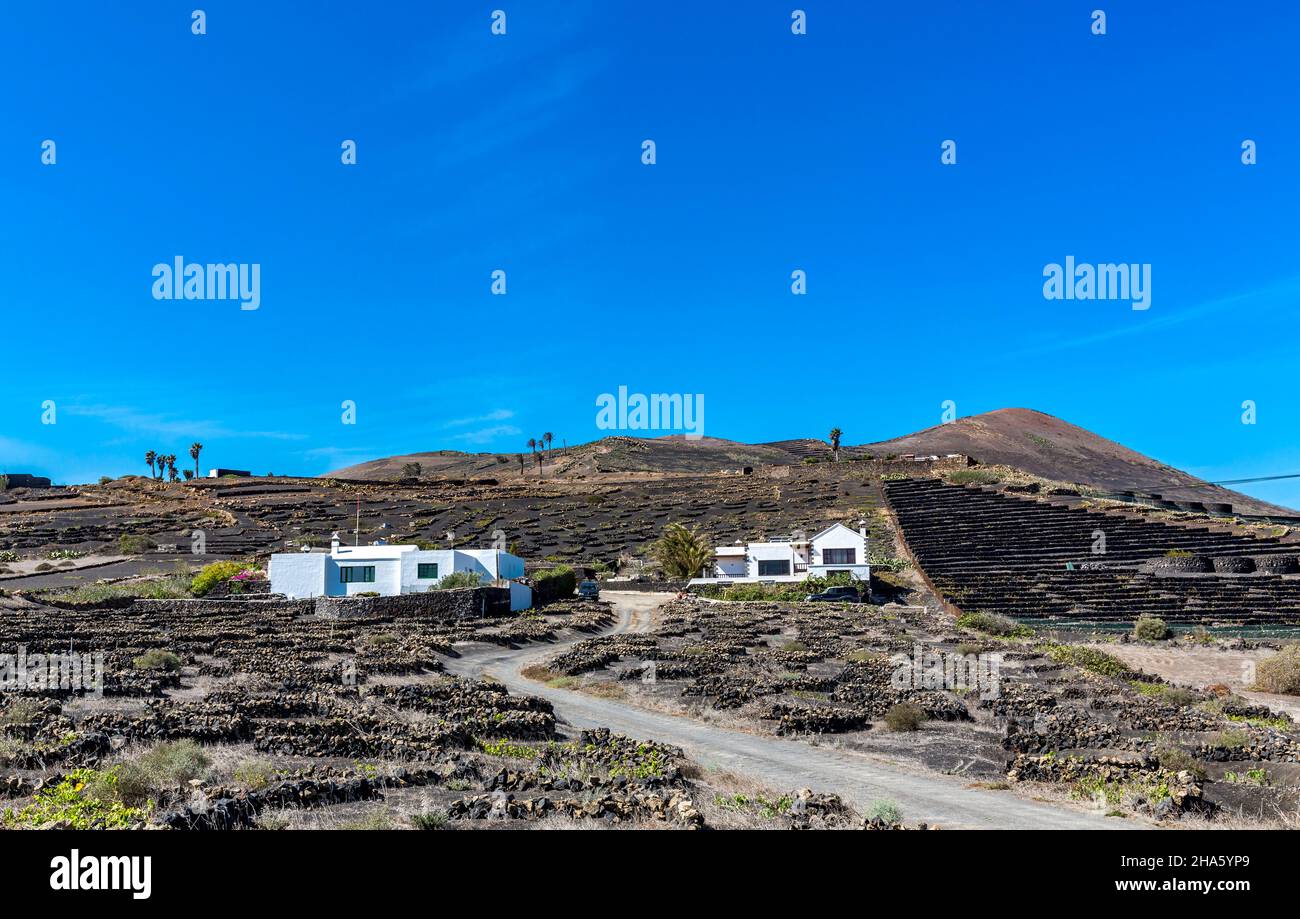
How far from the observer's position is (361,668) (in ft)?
89.7

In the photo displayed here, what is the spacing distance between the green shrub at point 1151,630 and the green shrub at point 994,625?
502cm

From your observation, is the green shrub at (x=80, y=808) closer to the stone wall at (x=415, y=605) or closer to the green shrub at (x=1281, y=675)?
the green shrub at (x=1281, y=675)

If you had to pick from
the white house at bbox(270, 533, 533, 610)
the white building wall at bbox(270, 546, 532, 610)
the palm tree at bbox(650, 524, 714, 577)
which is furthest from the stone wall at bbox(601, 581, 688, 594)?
the white building wall at bbox(270, 546, 532, 610)

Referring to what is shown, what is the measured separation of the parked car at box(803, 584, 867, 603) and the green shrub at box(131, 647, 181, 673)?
41.5 m

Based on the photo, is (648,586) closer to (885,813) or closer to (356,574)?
(356,574)

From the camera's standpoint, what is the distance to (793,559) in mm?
71312

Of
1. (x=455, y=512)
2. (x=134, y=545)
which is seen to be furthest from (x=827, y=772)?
(x=455, y=512)

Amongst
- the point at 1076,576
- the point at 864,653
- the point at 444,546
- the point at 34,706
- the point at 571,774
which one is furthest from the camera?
the point at 444,546

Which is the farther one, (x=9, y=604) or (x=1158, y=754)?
(x=9, y=604)

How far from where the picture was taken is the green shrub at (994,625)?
148 feet

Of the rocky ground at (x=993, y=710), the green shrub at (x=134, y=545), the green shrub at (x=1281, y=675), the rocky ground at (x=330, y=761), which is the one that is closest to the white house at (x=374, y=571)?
the rocky ground at (x=993, y=710)

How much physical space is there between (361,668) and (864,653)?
17997 mm
